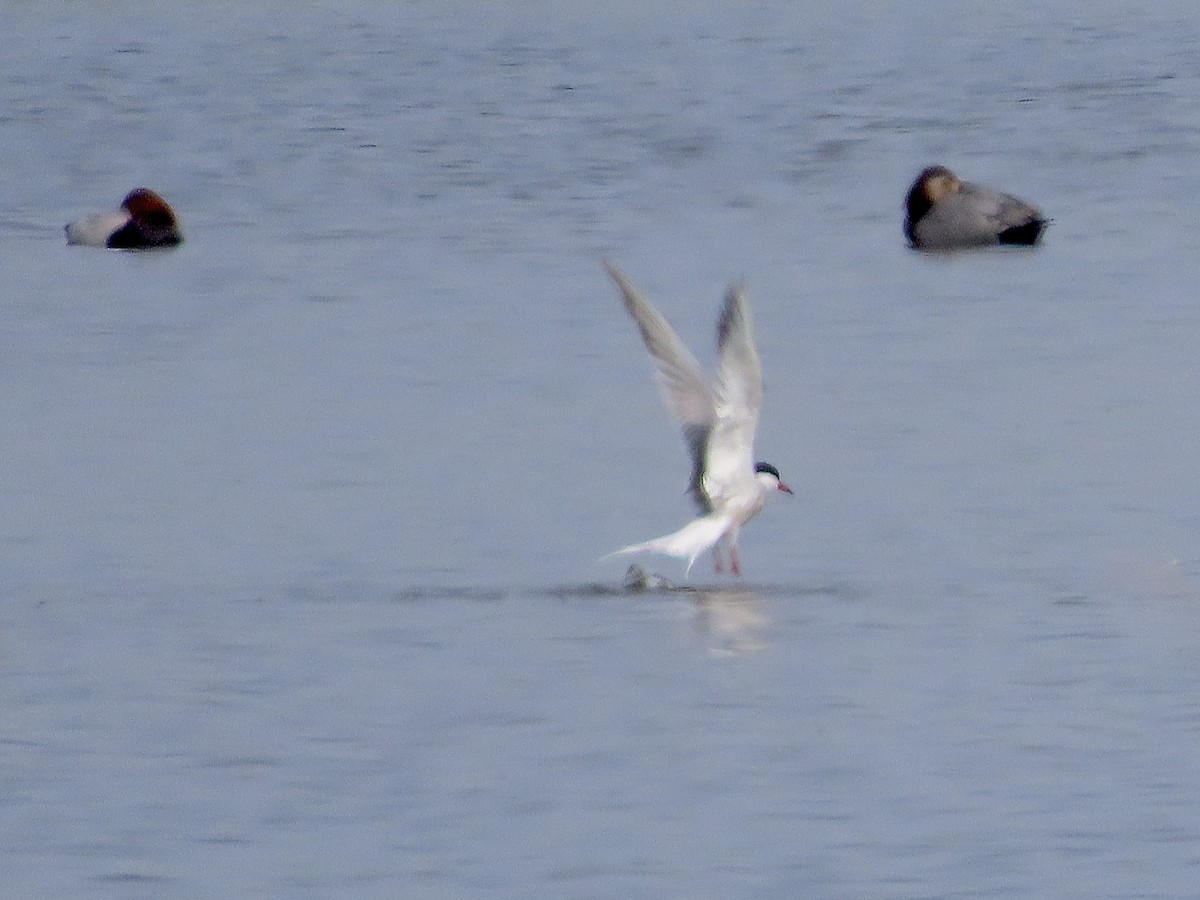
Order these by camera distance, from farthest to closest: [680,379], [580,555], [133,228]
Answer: [133,228] → [580,555] → [680,379]

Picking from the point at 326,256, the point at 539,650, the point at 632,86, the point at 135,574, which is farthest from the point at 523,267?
the point at 632,86

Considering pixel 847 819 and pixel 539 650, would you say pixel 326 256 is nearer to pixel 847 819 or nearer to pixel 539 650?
pixel 539 650

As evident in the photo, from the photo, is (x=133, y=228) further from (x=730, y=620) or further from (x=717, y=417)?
(x=730, y=620)

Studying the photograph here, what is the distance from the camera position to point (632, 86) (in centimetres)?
3909

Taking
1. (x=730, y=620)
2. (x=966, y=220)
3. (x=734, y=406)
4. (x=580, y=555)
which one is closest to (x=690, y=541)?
(x=730, y=620)

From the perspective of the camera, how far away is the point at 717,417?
1132cm

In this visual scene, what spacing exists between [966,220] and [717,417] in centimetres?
1208

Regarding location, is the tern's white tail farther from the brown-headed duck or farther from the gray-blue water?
the brown-headed duck

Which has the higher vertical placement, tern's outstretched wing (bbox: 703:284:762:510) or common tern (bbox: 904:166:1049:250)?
tern's outstretched wing (bbox: 703:284:762:510)

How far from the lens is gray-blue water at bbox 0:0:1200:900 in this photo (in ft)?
27.9

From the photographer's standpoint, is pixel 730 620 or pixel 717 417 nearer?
pixel 730 620

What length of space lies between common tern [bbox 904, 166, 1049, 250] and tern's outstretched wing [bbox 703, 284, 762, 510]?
37.5 ft

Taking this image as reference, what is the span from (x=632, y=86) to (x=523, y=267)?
18295 millimetres

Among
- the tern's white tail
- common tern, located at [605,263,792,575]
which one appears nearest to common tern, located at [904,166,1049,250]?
common tern, located at [605,263,792,575]
